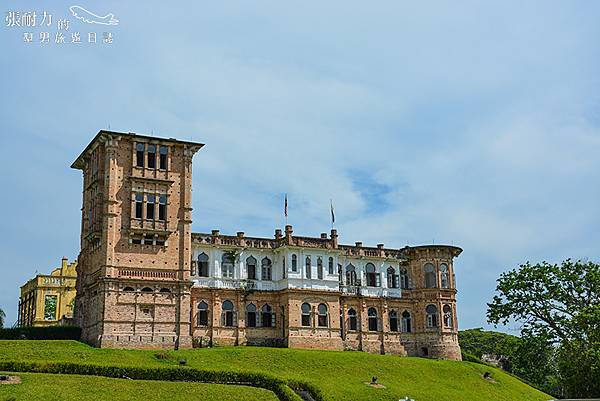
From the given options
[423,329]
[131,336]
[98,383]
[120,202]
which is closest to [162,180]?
[120,202]

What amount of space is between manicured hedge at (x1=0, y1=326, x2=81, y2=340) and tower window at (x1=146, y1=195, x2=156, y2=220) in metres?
11.3

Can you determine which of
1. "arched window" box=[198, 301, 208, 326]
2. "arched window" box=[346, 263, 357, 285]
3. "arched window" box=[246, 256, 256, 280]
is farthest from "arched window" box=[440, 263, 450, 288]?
"arched window" box=[198, 301, 208, 326]

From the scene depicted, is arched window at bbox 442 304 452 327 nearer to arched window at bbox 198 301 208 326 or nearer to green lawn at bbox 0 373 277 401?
arched window at bbox 198 301 208 326

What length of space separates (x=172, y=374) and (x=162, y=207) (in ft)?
60.9

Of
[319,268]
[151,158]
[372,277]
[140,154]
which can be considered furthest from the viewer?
[372,277]

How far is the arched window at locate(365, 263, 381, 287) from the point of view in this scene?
252 feet

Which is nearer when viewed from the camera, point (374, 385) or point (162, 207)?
point (374, 385)

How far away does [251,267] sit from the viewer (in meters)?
71.2

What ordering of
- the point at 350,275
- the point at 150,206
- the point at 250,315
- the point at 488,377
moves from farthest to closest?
the point at 350,275
the point at 250,315
the point at 488,377
the point at 150,206

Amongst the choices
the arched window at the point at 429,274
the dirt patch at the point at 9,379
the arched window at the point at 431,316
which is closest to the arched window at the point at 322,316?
the arched window at the point at 431,316

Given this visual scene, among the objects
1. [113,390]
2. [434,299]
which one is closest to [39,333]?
[113,390]

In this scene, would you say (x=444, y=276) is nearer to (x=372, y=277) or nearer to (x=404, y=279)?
(x=404, y=279)

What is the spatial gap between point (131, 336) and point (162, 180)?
13.3 meters

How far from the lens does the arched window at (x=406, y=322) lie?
76500 mm
